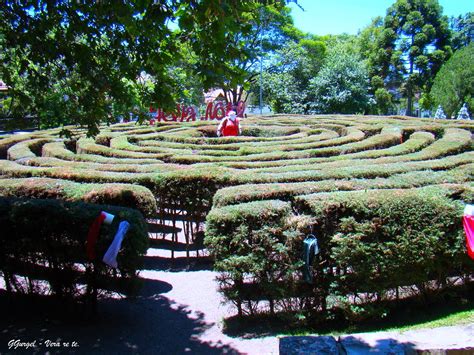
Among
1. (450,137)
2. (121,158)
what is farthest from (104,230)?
(450,137)

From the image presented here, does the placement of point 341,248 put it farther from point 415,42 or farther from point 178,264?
point 415,42

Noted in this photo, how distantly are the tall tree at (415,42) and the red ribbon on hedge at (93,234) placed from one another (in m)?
38.0

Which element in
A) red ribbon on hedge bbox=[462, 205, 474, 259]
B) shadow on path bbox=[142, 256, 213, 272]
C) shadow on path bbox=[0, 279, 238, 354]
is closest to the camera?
shadow on path bbox=[0, 279, 238, 354]

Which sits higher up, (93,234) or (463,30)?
(463,30)

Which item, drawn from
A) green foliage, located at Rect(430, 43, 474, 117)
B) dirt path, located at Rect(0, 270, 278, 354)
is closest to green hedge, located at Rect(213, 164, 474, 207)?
dirt path, located at Rect(0, 270, 278, 354)

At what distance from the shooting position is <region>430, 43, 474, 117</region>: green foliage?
3125cm

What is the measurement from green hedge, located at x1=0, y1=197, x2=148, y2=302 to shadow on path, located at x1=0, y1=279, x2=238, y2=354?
12.0 inches

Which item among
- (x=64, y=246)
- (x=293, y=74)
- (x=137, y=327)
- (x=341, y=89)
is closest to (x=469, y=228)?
(x=137, y=327)

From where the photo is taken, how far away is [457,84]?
31.6 m

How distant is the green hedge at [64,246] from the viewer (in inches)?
198

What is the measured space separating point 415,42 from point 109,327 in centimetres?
3917

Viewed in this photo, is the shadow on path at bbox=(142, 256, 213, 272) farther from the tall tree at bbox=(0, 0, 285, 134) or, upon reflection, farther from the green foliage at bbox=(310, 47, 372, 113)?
the green foliage at bbox=(310, 47, 372, 113)

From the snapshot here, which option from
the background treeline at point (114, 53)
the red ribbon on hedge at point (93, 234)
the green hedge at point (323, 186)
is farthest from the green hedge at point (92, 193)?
the red ribbon on hedge at point (93, 234)

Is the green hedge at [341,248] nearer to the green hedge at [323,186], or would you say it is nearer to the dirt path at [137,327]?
the dirt path at [137,327]
